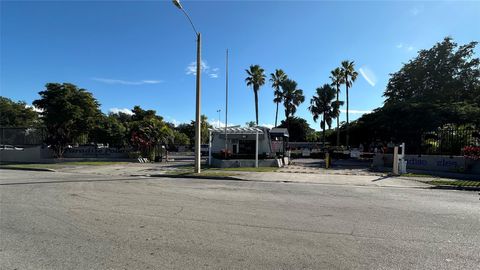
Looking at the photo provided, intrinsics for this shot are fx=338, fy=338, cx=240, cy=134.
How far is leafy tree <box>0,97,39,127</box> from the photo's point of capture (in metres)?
64.3

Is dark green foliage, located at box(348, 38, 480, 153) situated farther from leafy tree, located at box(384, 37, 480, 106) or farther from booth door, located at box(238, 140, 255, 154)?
booth door, located at box(238, 140, 255, 154)

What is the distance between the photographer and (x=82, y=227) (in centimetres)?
636

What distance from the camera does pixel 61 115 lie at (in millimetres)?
33344

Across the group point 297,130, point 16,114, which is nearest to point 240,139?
point 297,130

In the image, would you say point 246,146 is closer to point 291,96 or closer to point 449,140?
point 449,140

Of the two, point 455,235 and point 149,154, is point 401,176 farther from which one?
point 149,154

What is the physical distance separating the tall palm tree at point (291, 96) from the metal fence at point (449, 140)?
29699 millimetres

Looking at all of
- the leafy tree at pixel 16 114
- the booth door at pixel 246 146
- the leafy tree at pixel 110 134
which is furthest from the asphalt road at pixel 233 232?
the leafy tree at pixel 16 114

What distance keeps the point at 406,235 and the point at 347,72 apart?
49363 mm

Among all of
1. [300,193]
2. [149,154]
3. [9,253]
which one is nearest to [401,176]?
[300,193]

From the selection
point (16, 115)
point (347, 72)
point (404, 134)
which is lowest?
point (404, 134)

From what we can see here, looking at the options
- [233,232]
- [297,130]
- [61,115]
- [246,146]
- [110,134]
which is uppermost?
[297,130]

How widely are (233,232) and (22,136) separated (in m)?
37.7

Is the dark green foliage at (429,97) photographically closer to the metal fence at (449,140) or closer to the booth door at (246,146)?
the metal fence at (449,140)
